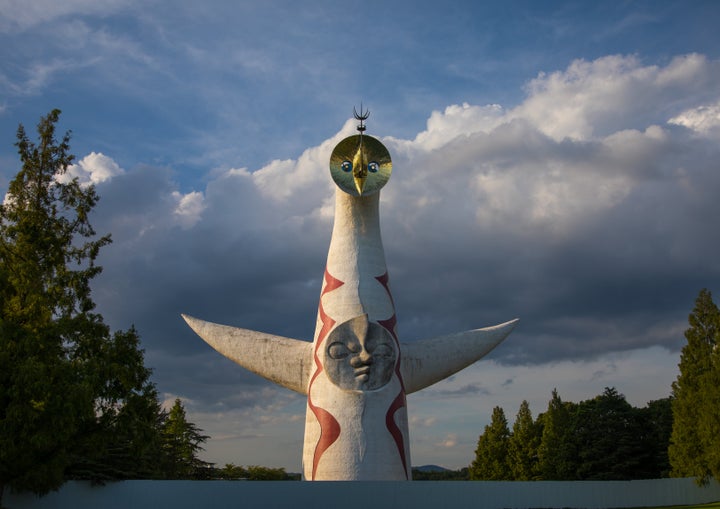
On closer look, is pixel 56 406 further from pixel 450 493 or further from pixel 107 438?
pixel 450 493

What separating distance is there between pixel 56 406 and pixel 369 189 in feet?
35.5

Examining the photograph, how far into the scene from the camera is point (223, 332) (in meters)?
24.6

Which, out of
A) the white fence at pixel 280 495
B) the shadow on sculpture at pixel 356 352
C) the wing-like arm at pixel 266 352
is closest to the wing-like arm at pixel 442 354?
the shadow on sculpture at pixel 356 352

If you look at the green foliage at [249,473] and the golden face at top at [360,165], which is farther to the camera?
the green foliage at [249,473]

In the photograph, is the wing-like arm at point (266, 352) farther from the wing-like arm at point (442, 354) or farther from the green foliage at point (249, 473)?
the green foliage at point (249, 473)

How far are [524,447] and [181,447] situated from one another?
19545mm

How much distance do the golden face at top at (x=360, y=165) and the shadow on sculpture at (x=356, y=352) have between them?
3 centimetres

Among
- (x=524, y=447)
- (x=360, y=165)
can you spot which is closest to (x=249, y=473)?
(x=524, y=447)

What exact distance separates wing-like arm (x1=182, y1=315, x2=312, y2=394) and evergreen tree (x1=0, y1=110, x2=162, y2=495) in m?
5.29

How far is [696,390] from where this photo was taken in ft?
97.8

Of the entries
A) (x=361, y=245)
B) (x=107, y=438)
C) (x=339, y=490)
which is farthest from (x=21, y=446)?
(x=361, y=245)

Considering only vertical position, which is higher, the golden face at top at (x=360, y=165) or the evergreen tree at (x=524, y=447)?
the golden face at top at (x=360, y=165)

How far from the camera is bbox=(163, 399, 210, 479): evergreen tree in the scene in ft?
113

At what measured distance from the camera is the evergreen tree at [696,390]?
28188 millimetres
